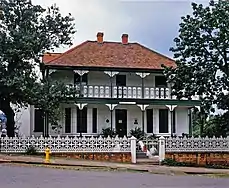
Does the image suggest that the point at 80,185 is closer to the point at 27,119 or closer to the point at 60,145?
the point at 60,145

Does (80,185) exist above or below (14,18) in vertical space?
below

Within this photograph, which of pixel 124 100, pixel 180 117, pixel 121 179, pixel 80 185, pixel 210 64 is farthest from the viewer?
pixel 180 117

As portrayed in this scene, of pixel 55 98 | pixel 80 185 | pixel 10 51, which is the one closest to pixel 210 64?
pixel 55 98

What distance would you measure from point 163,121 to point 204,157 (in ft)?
25.1

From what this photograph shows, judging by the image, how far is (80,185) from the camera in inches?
491

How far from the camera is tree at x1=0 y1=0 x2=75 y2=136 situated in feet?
80.3

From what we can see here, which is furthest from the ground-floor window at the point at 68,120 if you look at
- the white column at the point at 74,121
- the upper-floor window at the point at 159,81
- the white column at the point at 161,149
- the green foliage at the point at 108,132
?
the white column at the point at 161,149

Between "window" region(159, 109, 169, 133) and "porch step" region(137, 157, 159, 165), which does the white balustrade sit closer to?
"window" region(159, 109, 169, 133)

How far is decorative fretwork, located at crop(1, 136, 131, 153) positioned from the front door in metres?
8.31

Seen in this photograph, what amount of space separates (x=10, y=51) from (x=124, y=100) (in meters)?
10.3

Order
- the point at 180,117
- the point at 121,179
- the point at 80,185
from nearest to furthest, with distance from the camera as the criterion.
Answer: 1. the point at 80,185
2. the point at 121,179
3. the point at 180,117

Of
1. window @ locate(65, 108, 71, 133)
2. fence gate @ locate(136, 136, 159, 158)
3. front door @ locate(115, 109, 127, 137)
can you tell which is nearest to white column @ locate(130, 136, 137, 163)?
fence gate @ locate(136, 136, 159, 158)

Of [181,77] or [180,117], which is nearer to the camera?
[181,77]

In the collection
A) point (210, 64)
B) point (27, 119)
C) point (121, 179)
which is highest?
point (210, 64)
